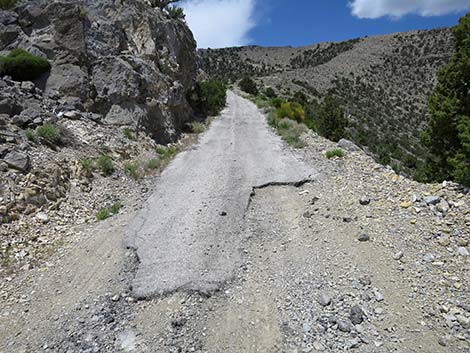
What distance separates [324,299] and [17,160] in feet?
22.5

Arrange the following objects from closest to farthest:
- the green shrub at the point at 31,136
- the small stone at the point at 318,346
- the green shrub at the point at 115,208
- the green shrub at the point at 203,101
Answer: the small stone at the point at 318,346, the green shrub at the point at 115,208, the green shrub at the point at 31,136, the green shrub at the point at 203,101

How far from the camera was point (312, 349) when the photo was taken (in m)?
4.23

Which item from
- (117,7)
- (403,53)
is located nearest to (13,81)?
(117,7)

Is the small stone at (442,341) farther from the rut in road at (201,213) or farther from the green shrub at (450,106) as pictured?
the green shrub at (450,106)

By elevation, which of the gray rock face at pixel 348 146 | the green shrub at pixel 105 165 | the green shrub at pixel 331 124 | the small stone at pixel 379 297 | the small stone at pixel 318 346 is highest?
the green shrub at pixel 105 165

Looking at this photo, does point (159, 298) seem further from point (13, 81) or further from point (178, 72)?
point (178, 72)

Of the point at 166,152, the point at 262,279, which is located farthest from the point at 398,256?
the point at 166,152

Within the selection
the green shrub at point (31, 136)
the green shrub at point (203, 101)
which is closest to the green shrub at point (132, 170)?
the green shrub at point (31, 136)

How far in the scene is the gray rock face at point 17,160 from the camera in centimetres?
746

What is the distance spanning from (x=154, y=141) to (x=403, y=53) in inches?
2539

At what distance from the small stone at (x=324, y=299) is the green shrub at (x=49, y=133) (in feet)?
25.3

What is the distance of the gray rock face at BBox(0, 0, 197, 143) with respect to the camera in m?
12.5

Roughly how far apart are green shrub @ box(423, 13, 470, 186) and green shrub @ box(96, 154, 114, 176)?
10.0 metres

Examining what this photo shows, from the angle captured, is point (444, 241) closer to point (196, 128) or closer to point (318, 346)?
point (318, 346)
